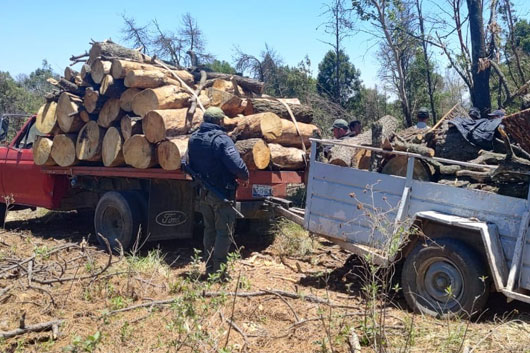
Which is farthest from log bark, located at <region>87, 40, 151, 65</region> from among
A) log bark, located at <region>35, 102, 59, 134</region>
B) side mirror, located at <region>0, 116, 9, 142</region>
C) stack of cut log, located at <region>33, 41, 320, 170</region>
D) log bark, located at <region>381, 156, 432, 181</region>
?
log bark, located at <region>381, 156, 432, 181</region>

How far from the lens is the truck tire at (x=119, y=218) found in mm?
7145

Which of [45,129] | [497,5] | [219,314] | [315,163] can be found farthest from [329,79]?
[219,314]

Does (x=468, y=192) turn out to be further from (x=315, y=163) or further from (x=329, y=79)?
(x=329, y=79)

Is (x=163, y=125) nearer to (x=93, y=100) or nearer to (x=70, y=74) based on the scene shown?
(x=93, y=100)

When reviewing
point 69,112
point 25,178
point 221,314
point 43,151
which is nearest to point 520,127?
point 221,314

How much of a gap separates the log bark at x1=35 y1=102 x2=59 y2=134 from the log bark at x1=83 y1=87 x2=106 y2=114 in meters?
0.88

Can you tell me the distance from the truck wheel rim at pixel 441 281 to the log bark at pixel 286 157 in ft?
9.19

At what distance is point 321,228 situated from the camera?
223 inches

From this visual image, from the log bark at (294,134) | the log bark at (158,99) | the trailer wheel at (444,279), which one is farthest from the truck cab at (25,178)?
the trailer wheel at (444,279)

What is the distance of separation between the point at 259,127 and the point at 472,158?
2.60 meters

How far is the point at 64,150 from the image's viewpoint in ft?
26.7

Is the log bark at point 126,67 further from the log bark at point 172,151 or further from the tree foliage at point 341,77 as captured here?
the tree foliage at point 341,77

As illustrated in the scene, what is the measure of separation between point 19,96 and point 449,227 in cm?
2342

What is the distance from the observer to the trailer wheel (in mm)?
4336
